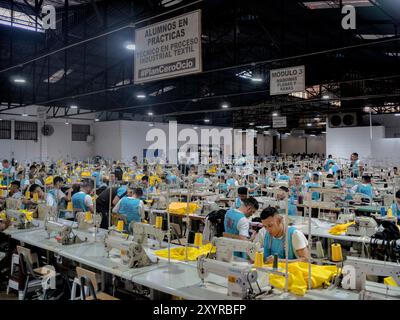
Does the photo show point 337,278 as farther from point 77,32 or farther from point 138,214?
point 77,32

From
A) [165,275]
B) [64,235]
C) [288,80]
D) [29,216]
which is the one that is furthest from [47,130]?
[165,275]

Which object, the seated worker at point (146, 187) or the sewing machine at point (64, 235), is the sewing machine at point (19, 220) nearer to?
the sewing machine at point (64, 235)

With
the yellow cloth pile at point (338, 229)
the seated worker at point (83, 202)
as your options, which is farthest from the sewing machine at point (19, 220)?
the yellow cloth pile at point (338, 229)

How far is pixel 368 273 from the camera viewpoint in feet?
10.4

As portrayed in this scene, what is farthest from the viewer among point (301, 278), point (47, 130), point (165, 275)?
point (47, 130)

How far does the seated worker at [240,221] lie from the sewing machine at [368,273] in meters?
1.87

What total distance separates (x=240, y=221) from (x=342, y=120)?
20.5 metres

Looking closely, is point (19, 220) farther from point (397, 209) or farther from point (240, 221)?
point (397, 209)

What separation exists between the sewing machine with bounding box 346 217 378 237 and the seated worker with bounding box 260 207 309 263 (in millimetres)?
1854

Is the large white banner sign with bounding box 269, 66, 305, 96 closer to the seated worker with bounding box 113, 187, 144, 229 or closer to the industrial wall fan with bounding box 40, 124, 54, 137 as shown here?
the seated worker with bounding box 113, 187, 144, 229

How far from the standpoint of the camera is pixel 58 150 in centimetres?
2422

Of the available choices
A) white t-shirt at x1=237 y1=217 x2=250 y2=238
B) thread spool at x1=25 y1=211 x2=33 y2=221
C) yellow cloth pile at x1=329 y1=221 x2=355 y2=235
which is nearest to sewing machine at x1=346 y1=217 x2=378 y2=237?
yellow cloth pile at x1=329 y1=221 x2=355 y2=235

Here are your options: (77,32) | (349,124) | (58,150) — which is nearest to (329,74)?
(349,124)

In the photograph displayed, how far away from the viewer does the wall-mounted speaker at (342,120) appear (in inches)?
917
